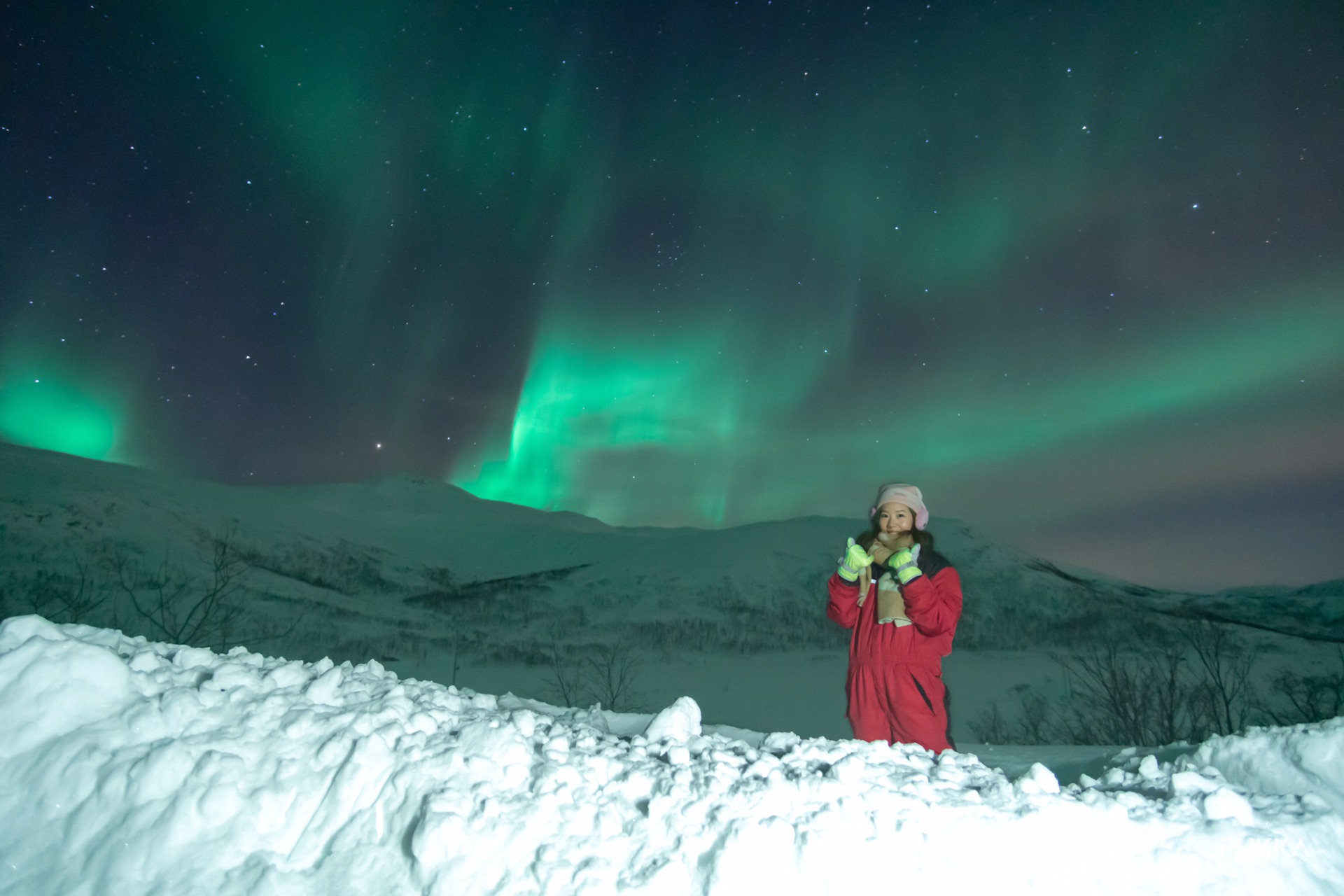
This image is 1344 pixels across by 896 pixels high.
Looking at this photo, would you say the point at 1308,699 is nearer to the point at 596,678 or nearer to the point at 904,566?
the point at 904,566

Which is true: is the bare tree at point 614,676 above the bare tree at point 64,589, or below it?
below

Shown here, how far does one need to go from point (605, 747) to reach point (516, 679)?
74.8 ft

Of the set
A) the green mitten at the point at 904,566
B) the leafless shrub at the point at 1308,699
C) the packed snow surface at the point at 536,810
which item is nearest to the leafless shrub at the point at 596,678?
the green mitten at the point at 904,566

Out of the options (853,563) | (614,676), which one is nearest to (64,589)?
(614,676)

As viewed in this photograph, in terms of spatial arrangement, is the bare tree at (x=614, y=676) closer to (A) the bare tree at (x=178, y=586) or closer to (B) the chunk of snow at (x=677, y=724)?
(A) the bare tree at (x=178, y=586)

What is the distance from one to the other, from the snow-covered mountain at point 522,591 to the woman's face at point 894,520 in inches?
628

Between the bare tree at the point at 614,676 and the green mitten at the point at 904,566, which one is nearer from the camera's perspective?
the green mitten at the point at 904,566

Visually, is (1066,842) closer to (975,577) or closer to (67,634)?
(67,634)

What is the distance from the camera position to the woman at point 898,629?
339 centimetres

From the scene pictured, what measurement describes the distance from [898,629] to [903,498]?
2.56 feet

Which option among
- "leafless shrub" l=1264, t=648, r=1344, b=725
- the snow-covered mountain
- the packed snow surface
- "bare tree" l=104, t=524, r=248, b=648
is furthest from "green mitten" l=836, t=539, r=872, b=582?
"bare tree" l=104, t=524, r=248, b=648

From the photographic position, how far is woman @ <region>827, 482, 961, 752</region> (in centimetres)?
339

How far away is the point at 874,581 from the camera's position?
3.76m

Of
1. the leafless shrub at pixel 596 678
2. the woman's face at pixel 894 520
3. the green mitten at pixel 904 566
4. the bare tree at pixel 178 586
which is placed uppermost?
the woman's face at pixel 894 520
